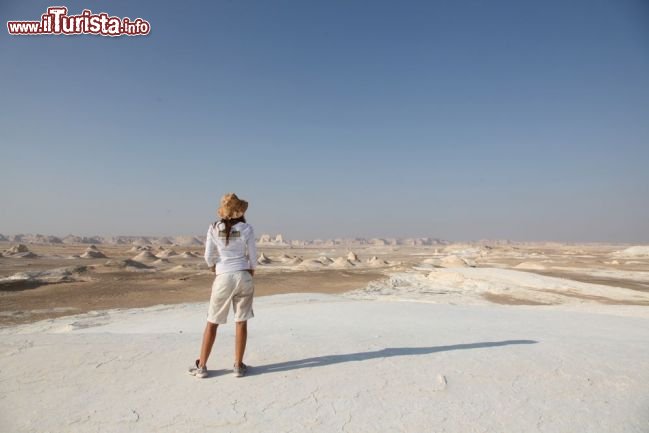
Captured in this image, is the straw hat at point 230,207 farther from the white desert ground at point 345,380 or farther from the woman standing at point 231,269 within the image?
the white desert ground at point 345,380

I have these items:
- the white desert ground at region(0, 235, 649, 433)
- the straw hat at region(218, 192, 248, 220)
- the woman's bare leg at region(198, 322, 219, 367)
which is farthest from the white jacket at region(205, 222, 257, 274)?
the white desert ground at region(0, 235, 649, 433)

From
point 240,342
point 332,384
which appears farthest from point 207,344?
point 332,384

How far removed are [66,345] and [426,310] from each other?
6.51m

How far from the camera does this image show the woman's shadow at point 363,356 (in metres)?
3.68

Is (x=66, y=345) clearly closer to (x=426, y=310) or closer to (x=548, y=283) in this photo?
(x=426, y=310)

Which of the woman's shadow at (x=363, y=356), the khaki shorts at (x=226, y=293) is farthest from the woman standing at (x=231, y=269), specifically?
the woman's shadow at (x=363, y=356)

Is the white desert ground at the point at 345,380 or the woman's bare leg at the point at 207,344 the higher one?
the woman's bare leg at the point at 207,344

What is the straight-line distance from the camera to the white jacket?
3605 mm

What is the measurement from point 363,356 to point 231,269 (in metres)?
1.68

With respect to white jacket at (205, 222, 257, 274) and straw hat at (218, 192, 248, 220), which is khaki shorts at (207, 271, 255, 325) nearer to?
white jacket at (205, 222, 257, 274)

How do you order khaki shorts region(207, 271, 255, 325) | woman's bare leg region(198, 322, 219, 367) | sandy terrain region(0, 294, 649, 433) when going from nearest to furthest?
sandy terrain region(0, 294, 649, 433) < woman's bare leg region(198, 322, 219, 367) < khaki shorts region(207, 271, 255, 325)

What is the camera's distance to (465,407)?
290cm

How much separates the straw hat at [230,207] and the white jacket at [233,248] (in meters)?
0.10

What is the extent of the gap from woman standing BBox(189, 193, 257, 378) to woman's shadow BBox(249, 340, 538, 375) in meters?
0.29
